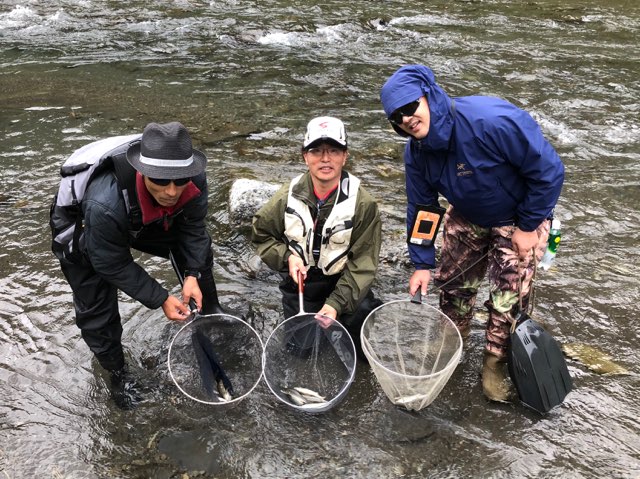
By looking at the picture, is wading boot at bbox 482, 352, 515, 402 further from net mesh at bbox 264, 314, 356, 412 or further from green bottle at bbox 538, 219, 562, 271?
net mesh at bbox 264, 314, 356, 412

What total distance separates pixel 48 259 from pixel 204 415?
267 cm

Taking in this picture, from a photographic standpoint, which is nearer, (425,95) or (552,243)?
(425,95)

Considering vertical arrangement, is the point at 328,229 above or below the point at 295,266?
above

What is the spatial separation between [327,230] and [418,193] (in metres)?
0.65

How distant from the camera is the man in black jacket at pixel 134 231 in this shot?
9.39 feet

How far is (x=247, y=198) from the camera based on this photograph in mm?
5551

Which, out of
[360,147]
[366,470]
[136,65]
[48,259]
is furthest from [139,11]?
[366,470]

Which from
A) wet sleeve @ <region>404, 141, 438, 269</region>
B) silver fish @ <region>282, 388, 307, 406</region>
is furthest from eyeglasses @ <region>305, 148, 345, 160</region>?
silver fish @ <region>282, 388, 307, 406</region>

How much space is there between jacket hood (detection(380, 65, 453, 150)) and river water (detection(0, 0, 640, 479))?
1.89 metres

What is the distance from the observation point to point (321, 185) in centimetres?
349

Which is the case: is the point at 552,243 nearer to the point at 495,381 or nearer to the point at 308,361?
the point at 495,381

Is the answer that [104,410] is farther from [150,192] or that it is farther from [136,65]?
[136,65]

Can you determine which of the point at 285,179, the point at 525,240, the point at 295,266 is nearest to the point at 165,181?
the point at 295,266

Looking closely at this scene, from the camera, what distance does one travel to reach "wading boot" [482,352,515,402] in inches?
143
